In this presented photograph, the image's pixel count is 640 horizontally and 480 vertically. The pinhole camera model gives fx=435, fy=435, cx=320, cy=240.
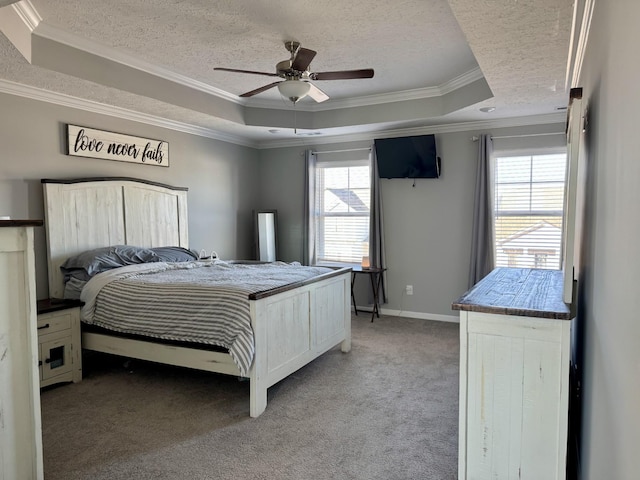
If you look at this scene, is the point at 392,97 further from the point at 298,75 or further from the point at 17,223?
the point at 17,223

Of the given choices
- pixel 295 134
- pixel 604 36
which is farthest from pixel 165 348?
pixel 295 134

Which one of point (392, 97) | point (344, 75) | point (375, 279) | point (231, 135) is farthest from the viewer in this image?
point (231, 135)

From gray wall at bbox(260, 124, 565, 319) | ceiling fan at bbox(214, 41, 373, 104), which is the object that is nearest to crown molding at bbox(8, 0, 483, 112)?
gray wall at bbox(260, 124, 565, 319)

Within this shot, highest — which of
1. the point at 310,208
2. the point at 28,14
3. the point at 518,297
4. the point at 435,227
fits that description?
the point at 28,14

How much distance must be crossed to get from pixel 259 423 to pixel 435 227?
342cm

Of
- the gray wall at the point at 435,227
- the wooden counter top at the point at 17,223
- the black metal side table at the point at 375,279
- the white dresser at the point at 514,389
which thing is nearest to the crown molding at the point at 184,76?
the gray wall at the point at 435,227

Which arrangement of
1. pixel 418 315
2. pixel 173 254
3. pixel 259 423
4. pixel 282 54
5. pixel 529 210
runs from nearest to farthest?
pixel 259 423
pixel 282 54
pixel 173 254
pixel 529 210
pixel 418 315

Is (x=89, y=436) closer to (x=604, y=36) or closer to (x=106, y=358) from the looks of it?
(x=106, y=358)

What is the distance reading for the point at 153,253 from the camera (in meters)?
4.29

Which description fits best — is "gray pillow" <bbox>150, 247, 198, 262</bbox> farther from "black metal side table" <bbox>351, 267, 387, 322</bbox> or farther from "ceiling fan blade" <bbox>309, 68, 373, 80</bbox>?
"ceiling fan blade" <bbox>309, 68, 373, 80</bbox>

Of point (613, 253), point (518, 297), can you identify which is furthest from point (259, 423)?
point (613, 253)

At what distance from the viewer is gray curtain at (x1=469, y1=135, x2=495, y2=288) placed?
491cm

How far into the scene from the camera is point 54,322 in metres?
3.31

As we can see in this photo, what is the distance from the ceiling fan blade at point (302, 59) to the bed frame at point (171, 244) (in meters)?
1.58
